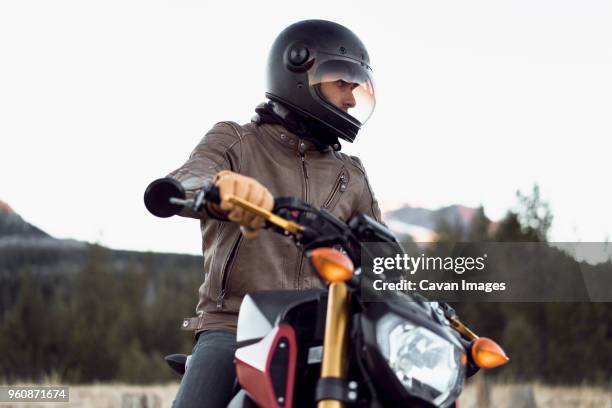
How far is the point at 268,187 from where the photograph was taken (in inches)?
131

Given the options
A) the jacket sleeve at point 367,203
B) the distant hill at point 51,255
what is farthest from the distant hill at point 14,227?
the jacket sleeve at point 367,203

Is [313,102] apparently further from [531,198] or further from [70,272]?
[70,272]

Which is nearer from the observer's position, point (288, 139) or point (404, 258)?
point (404, 258)

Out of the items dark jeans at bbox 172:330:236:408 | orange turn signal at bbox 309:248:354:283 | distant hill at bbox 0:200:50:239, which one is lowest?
dark jeans at bbox 172:330:236:408

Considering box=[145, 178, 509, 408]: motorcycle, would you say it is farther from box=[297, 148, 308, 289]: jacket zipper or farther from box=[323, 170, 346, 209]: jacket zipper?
box=[323, 170, 346, 209]: jacket zipper

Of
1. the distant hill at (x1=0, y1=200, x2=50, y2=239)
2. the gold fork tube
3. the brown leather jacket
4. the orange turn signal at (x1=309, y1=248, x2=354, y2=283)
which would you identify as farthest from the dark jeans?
the distant hill at (x1=0, y1=200, x2=50, y2=239)

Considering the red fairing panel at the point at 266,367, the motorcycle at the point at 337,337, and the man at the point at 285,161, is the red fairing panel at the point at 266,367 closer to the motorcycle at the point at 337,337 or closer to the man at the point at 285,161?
the motorcycle at the point at 337,337

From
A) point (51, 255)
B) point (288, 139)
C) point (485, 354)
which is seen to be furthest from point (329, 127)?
point (51, 255)

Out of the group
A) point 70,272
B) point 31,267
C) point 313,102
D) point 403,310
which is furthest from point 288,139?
point 70,272

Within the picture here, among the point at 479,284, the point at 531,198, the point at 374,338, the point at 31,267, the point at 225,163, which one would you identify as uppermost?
the point at 531,198

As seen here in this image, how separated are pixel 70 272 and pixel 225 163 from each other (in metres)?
44.8

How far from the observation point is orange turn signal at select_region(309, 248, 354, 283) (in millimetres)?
2061

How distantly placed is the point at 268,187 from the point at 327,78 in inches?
19.5

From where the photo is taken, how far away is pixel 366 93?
3.54 metres
